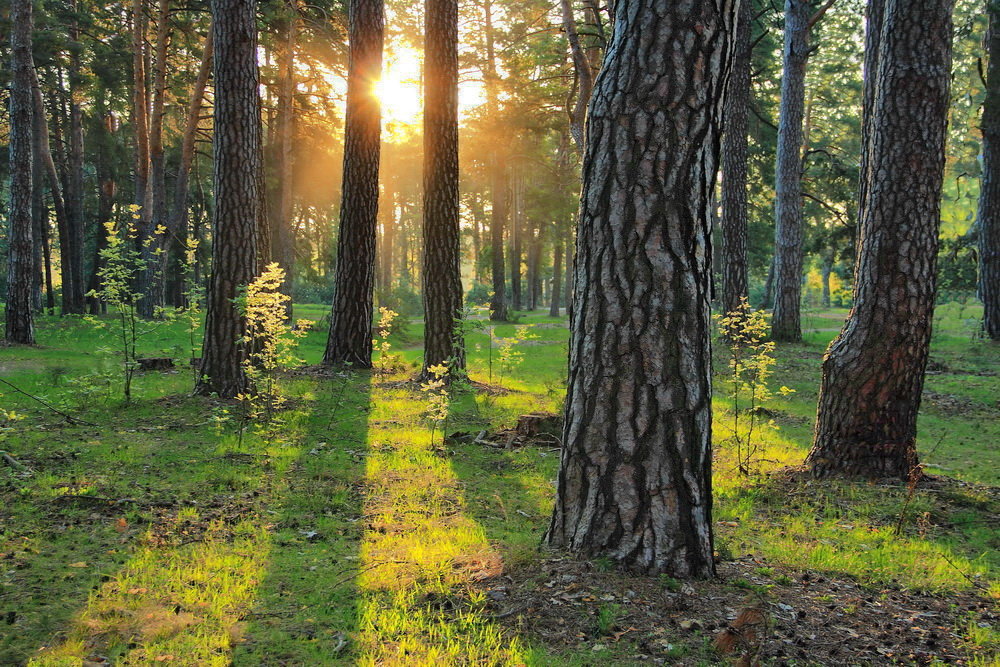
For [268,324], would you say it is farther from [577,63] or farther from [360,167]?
[577,63]

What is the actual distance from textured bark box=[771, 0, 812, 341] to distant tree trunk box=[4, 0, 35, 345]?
56.6 ft

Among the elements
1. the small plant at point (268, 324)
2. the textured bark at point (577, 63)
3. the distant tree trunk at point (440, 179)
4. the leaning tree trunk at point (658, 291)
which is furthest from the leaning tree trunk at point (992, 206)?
the small plant at point (268, 324)

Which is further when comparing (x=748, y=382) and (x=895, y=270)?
(x=748, y=382)

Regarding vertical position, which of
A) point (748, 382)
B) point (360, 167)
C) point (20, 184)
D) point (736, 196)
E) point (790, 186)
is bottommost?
point (748, 382)

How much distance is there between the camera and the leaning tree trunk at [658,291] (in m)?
3.21

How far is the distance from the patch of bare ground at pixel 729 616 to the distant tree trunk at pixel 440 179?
6960mm

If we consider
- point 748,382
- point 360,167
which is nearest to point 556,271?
point 360,167

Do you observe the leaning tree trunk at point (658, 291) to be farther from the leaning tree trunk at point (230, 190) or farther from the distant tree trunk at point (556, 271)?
the distant tree trunk at point (556, 271)

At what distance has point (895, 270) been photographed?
563 centimetres

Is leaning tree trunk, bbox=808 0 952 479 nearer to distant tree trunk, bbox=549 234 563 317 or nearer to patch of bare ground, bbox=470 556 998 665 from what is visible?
patch of bare ground, bbox=470 556 998 665

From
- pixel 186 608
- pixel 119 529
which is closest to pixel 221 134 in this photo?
pixel 119 529

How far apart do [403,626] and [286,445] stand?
3996 millimetres

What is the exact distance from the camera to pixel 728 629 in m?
2.66

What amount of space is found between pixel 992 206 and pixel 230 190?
57.9 feet
